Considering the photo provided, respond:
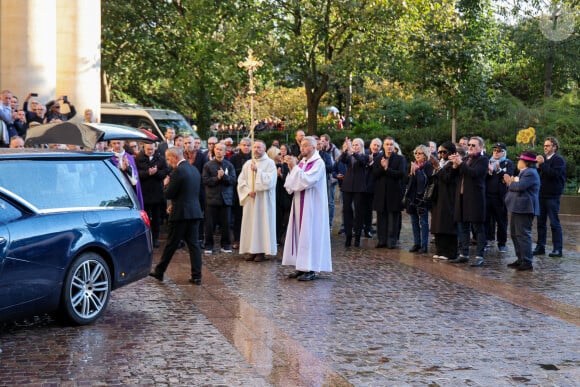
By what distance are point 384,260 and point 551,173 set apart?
3.40m

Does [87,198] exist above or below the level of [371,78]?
below

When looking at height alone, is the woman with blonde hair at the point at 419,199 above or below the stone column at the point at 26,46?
below

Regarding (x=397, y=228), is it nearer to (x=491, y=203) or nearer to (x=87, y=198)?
(x=491, y=203)

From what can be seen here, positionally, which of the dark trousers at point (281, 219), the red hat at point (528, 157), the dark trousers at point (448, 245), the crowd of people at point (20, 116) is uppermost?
the crowd of people at point (20, 116)

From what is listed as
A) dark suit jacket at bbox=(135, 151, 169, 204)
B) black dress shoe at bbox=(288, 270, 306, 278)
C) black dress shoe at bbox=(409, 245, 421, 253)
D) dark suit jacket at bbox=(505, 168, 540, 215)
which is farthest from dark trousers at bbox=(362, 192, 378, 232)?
black dress shoe at bbox=(288, 270, 306, 278)

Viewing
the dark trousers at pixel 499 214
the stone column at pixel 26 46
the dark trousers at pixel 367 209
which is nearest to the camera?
the dark trousers at pixel 499 214

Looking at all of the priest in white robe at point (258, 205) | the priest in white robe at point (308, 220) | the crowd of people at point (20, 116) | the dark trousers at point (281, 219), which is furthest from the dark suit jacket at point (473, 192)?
the crowd of people at point (20, 116)

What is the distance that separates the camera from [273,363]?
8.29m

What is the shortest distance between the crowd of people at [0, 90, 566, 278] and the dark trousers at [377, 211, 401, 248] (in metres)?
0.02

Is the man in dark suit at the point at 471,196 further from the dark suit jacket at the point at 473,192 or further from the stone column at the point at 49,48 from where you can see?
the stone column at the point at 49,48

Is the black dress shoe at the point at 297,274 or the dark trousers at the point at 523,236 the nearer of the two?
the black dress shoe at the point at 297,274

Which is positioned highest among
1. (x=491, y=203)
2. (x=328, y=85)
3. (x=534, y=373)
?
(x=328, y=85)

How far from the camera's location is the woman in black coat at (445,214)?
15.4 meters

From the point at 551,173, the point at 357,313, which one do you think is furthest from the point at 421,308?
the point at 551,173
